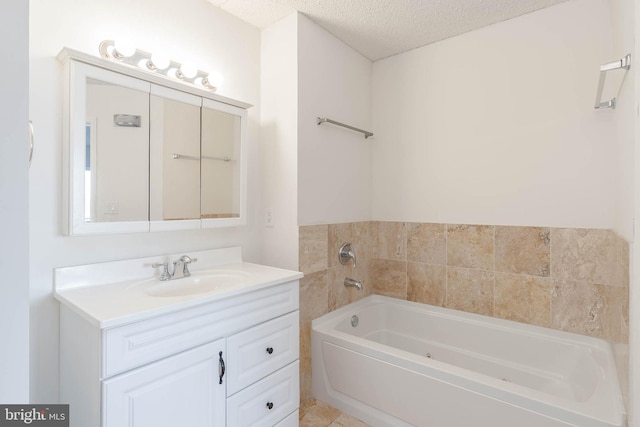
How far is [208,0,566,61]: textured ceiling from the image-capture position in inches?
75.9

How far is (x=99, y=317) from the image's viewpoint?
3.32 feet

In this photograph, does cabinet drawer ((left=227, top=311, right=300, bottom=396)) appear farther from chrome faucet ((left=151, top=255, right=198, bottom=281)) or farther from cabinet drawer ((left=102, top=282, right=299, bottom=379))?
chrome faucet ((left=151, top=255, right=198, bottom=281))

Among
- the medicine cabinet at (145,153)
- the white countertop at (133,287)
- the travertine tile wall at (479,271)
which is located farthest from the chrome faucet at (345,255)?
the medicine cabinet at (145,153)

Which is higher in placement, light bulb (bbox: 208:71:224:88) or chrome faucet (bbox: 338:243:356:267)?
light bulb (bbox: 208:71:224:88)

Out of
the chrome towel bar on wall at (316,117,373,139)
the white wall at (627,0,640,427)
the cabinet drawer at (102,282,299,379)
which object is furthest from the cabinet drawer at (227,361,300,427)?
the chrome towel bar on wall at (316,117,373,139)

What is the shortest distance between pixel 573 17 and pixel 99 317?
2.89 meters

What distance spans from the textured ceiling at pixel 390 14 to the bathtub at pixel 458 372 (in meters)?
2.06

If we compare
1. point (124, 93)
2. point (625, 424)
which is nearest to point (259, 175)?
point (124, 93)

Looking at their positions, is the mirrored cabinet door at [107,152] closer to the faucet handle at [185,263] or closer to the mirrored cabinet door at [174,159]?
the mirrored cabinet door at [174,159]

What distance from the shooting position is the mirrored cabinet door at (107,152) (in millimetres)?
1324

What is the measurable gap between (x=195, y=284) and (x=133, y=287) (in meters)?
0.30

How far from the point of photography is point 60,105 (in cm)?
135

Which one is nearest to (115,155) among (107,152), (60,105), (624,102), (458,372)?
(107,152)

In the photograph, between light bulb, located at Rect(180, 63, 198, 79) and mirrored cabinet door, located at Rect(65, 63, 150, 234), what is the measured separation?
267 millimetres
